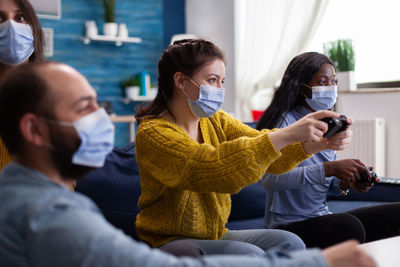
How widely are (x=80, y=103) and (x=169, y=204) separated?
659 mm

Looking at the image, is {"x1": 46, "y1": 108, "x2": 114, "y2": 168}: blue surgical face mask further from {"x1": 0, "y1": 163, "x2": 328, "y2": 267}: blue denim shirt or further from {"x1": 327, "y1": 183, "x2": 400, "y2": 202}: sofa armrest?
{"x1": 327, "y1": 183, "x2": 400, "y2": 202}: sofa armrest

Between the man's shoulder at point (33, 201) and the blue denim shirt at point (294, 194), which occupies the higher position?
the man's shoulder at point (33, 201)

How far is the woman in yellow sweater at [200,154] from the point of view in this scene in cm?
127

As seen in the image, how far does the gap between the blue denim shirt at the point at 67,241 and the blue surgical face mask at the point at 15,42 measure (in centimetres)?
98

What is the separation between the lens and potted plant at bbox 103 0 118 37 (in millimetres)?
4844

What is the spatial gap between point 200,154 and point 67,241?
2.20ft

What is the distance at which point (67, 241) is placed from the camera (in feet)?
2.25

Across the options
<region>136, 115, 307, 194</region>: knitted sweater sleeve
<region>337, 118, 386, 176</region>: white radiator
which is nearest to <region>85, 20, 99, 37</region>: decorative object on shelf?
<region>337, 118, 386, 176</region>: white radiator

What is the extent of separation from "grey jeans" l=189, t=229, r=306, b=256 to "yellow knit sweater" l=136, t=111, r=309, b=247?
0.18ft

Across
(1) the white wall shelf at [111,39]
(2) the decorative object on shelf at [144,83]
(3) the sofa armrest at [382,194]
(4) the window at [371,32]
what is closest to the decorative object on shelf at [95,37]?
(1) the white wall shelf at [111,39]

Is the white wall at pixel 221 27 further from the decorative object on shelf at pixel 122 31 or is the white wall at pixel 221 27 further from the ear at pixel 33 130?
the ear at pixel 33 130

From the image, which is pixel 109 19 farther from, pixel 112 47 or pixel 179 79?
pixel 179 79

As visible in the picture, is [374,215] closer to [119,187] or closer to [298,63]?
[298,63]

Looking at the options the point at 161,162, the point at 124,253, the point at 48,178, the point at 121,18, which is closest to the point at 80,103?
the point at 48,178
